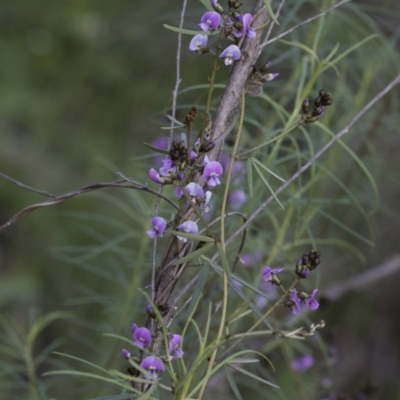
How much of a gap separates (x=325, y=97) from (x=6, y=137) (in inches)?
107

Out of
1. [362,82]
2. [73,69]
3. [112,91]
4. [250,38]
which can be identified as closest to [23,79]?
[73,69]

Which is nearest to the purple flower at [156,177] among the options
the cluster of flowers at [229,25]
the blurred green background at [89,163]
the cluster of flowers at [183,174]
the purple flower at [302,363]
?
the cluster of flowers at [183,174]

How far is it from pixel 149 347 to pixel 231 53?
0.28 metres

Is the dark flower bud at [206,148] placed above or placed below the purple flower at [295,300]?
above

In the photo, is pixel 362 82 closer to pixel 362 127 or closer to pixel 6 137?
pixel 362 127

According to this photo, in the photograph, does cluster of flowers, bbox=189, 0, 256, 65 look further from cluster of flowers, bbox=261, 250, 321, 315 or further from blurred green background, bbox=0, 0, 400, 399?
blurred green background, bbox=0, 0, 400, 399

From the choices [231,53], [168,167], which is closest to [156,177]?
[168,167]

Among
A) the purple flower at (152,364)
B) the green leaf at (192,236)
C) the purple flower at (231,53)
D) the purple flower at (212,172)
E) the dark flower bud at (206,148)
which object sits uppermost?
the purple flower at (231,53)

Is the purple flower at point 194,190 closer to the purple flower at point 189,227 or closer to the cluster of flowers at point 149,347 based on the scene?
the purple flower at point 189,227

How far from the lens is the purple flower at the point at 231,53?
2.03 feet

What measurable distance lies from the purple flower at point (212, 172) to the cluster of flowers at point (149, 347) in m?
0.14

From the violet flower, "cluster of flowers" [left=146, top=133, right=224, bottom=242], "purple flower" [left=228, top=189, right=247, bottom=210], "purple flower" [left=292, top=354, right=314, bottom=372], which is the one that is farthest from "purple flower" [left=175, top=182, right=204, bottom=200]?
"purple flower" [left=292, top=354, right=314, bottom=372]

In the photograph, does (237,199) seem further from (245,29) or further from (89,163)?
(89,163)

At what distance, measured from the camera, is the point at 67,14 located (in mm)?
3098
